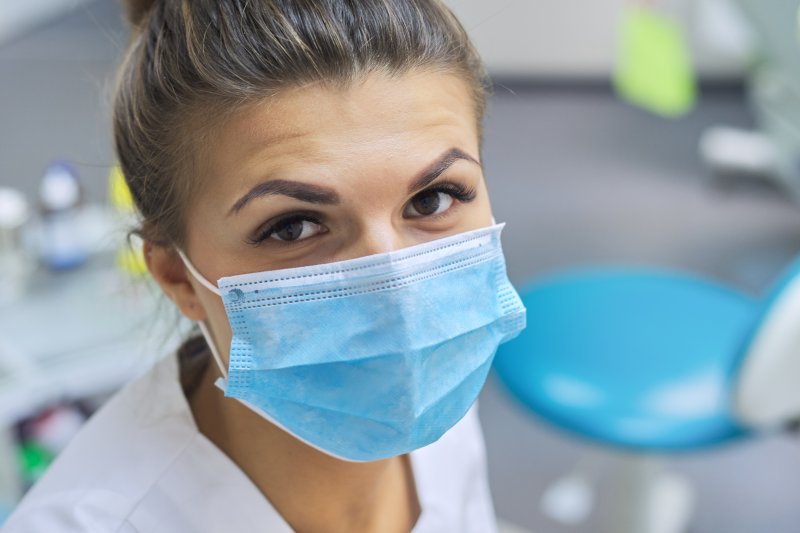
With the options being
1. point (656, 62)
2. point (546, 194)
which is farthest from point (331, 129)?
point (546, 194)

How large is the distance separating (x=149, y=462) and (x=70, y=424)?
946 millimetres

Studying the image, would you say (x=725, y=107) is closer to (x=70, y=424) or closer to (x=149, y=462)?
(x=70, y=424)

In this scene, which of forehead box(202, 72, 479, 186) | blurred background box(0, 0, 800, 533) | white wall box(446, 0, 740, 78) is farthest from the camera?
white wall box(446, 0, 740, 78)

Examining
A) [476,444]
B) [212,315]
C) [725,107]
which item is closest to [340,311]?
[212,315]

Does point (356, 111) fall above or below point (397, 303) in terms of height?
above

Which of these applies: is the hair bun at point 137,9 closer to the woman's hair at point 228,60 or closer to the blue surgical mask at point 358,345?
the woman's hair at point 228,60

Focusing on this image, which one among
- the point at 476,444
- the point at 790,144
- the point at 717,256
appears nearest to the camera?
the point at 476,444

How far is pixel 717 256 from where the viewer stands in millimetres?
3148

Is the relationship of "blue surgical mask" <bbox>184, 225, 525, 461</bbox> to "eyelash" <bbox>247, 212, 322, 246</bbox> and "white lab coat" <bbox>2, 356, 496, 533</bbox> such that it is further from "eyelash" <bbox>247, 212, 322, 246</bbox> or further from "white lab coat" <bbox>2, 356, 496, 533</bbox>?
"white lab coat" <bbox>2, 356, 496, 533</bbox>

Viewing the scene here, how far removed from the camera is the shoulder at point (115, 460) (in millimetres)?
934

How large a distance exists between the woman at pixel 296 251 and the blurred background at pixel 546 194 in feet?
0.60

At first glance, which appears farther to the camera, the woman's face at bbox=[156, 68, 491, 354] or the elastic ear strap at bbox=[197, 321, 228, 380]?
the elastic ear strap at bbox=[197, 321, 228, 380]

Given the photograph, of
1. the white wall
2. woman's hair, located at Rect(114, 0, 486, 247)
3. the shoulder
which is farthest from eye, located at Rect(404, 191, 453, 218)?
the white wall

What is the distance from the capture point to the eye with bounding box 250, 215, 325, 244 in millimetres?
892
